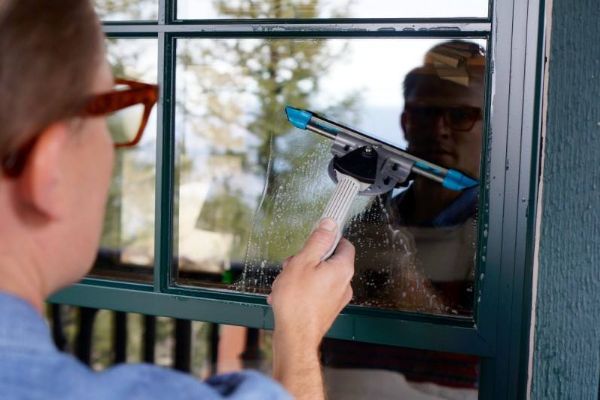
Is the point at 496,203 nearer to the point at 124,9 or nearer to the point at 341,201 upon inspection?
the point at 341,201

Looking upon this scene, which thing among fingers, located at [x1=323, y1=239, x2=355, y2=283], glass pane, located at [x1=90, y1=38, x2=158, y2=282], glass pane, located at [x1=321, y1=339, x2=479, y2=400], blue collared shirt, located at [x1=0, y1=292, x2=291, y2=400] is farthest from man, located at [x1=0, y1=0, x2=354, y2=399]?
glass pane, located at [x1=90, y1=38, x2=158, y2=282]

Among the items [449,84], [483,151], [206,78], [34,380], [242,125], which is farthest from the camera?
[242,125]

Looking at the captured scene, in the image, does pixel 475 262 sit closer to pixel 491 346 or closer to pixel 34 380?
pixel 491 346

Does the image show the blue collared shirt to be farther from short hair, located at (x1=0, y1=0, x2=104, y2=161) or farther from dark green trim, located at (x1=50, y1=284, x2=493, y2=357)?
dark green trim, located at (x1=50, y1=284, x2=493, y2=357)

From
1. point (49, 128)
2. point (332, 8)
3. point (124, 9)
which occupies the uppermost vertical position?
point (124, 9)

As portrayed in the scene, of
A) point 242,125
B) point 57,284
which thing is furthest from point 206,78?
point 57,284

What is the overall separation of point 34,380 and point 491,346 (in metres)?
0.88

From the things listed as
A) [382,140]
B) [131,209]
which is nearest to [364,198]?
[382,140]

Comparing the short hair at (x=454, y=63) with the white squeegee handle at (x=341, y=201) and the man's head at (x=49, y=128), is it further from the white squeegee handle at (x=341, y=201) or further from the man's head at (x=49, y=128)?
the man's head at (x=49, y=128)

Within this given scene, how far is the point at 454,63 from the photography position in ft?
4.80

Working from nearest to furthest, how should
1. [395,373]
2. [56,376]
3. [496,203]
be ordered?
[56,376]
[496,203]
[395,373]

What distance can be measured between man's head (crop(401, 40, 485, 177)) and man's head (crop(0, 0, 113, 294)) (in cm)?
80

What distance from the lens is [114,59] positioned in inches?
98.0

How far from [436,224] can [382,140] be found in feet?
1.01
